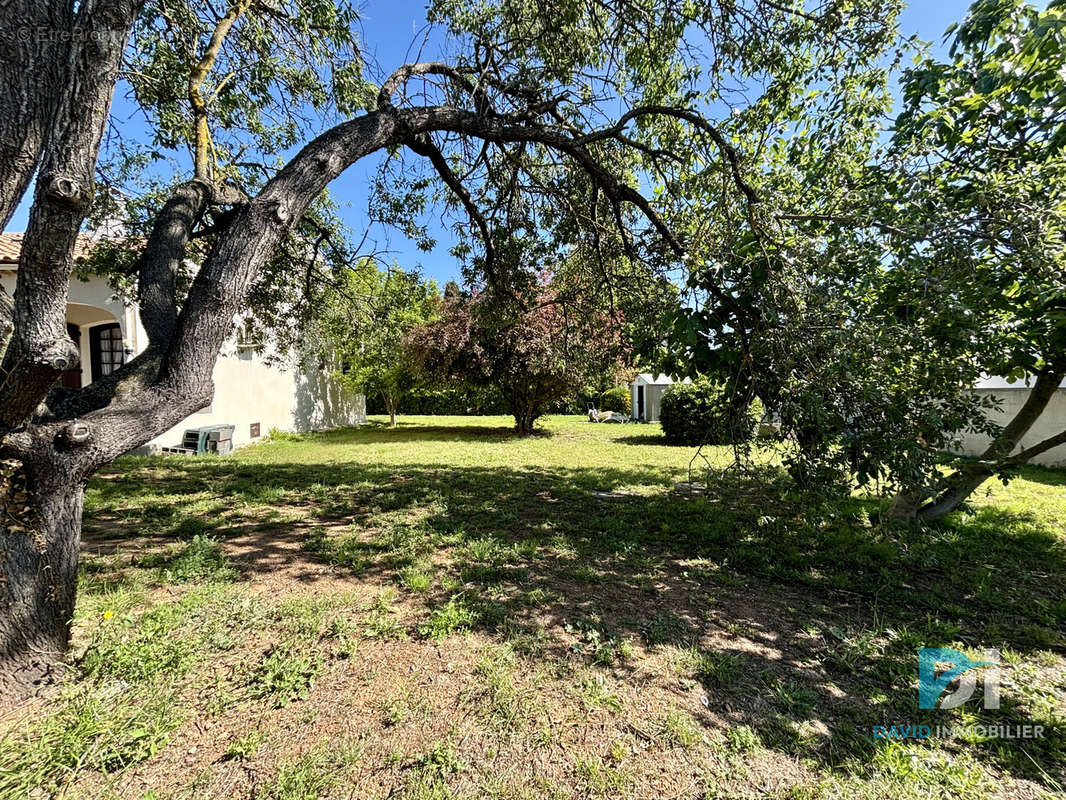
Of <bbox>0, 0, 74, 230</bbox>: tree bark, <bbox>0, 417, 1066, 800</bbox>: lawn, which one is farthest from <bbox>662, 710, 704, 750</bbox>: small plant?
<bbox>0, 0, 74, 230</bbox>: tree bark

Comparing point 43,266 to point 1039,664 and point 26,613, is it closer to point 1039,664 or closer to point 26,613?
point 26,613

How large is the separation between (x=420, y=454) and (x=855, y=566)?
8.55 m

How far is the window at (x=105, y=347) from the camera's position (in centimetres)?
1114

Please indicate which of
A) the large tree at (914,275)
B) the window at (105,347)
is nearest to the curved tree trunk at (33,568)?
the large tree at (914,275)

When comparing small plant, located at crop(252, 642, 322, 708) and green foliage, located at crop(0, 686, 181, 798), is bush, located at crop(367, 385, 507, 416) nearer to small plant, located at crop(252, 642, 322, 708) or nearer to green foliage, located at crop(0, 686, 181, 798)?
small plant, located at crop(252, 642, 322, 708)

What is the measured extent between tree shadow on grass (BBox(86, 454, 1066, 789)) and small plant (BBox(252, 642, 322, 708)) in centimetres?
60

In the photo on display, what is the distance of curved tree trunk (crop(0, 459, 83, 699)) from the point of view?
6.26ft

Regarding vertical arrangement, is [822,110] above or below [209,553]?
above

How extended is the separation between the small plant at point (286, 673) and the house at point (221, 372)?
632 centimetres

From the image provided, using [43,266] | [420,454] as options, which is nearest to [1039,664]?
[43,266]

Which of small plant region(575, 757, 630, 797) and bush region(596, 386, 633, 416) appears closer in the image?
small plant region(575, 757, 630, 797)

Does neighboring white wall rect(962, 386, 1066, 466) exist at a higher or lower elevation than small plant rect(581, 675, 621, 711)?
higher

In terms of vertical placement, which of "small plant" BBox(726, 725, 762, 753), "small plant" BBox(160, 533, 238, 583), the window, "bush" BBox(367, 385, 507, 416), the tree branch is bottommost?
"small plant" BBox(726, 725, 762, 753)

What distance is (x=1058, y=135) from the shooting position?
336 cm
